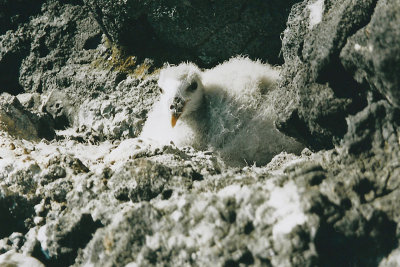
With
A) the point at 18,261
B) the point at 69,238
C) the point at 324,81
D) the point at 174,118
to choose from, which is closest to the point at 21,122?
the point at 174,118

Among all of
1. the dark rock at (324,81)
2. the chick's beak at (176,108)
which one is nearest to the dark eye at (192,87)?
the chick's beak at (176,108)

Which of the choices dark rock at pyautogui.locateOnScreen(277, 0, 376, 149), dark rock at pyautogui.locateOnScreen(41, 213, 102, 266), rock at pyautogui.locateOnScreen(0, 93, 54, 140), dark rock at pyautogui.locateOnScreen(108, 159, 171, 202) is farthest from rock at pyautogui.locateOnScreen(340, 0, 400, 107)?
rock at pyautogui.locateOnScreen(0, 93, 54, 140)

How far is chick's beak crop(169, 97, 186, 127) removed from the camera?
150 inches

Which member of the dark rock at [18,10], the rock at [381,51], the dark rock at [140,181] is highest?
the dark rock at [18,10]

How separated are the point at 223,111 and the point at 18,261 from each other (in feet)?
6.96

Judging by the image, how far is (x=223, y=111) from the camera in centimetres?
390

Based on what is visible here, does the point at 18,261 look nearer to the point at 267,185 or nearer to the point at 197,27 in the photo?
the point at 267,185

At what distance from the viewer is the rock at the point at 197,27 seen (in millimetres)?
4039

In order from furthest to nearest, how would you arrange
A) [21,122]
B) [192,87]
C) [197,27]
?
1. [197,27]
2. [21,122]
3. [192,87]

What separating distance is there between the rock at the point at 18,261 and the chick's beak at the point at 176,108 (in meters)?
1.78

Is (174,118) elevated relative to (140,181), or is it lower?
elevated

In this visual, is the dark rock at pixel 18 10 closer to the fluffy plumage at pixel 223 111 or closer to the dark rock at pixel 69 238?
the fluffy plumage at pixel 223 111

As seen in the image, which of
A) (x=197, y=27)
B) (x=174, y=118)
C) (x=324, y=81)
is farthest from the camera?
(x=197, y=27)

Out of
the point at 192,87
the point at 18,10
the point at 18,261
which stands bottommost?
the point at 18,261
